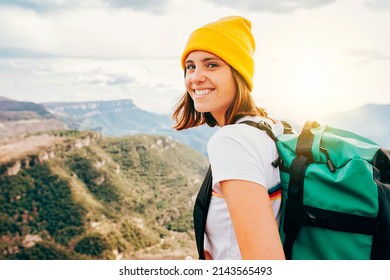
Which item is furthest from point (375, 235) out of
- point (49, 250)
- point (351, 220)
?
point (49, 250)

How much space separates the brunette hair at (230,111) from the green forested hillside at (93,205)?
33.8m

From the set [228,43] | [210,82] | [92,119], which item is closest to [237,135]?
[210,82]

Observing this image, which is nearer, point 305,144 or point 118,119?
point 305,144

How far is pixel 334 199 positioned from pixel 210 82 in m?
0.49

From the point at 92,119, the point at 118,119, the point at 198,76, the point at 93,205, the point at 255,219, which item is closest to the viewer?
the point at 255,219

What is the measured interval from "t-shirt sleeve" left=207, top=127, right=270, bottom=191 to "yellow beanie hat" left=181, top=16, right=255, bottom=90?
1.07 ft

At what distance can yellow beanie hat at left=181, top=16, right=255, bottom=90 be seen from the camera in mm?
1188

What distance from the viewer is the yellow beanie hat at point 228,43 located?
1.19 meters

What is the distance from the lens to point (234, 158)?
2.90 ft

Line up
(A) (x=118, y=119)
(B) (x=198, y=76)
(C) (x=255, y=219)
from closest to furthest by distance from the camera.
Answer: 1. (C) (x=255, y=219)
2. (B) (x=198, y=76)
3. (A) (x=118, y=119)

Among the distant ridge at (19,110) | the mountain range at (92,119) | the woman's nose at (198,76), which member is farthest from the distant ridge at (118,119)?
the woman's nose at (198,76)

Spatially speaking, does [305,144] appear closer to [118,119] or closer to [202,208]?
[202,208]

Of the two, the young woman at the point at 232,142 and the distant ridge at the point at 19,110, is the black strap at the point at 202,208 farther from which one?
the distant ridge at the point at 19,110
